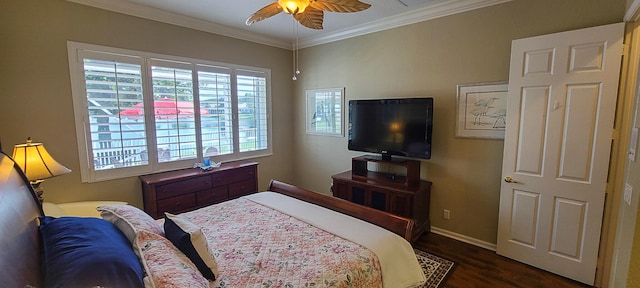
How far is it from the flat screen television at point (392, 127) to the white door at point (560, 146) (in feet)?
2.53

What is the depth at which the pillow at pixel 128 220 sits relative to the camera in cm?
141

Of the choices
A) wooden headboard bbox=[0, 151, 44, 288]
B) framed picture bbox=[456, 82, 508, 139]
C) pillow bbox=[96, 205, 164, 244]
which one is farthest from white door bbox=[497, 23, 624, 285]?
wooden headboard bbox=[0, 151, 44, 288]

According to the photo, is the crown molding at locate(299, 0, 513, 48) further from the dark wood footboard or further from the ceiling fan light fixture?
the dark wood footboard

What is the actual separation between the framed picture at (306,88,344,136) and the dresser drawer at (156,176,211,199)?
1839mm

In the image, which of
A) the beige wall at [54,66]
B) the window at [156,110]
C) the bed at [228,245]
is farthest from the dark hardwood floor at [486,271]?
the beige wall at [54,66]

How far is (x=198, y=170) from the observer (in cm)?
338

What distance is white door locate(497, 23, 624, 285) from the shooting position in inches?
84.6

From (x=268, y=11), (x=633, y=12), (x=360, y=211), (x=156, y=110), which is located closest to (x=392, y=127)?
(x=360, y=211)

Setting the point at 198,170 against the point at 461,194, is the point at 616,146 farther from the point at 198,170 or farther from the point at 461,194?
the point at 198,170

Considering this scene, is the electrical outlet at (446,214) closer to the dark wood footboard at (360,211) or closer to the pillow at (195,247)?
the dark wood footboard at (360,211)

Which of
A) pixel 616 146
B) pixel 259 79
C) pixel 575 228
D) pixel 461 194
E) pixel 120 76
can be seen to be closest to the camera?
pixel 616 146

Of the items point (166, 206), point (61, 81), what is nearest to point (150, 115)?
point (61, 81)

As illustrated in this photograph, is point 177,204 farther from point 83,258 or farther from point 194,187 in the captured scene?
point 83,258

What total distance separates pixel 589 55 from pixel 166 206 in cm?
412
